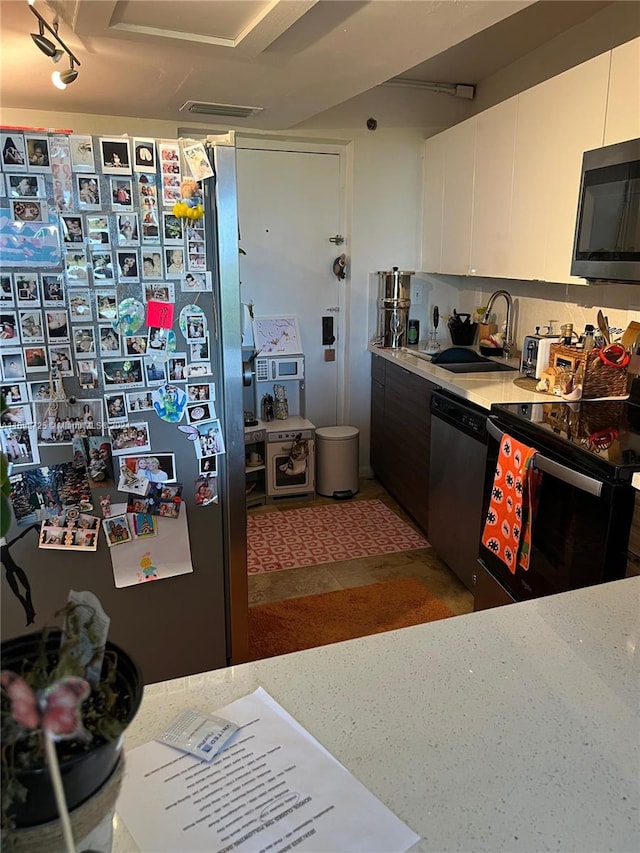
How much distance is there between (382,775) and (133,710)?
0.34 metres

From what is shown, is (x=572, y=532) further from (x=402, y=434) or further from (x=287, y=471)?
(x=287, y=471)

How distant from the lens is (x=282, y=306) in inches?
162

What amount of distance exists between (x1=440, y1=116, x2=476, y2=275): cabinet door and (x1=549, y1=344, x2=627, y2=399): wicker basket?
1.25 meters

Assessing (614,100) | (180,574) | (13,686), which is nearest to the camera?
(13,686)

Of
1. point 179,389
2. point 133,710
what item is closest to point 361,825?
point 133,710

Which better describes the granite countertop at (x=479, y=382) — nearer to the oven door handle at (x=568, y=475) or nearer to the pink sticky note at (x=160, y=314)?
the oven door handle at (x=568, y=475)

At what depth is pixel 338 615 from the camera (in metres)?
2.69

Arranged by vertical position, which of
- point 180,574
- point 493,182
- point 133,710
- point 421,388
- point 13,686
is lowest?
point 180,574

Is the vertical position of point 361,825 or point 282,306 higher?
point 282,306

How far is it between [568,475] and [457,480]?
0.96 m

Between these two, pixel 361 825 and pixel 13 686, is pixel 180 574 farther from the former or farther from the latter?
pixel 13 686

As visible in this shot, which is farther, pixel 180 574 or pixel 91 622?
pixel 180 574

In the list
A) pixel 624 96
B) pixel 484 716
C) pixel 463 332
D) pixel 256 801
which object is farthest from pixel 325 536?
pixel 256 801

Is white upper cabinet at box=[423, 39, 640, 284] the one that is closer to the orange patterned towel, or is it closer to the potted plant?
the orange patterned towel
